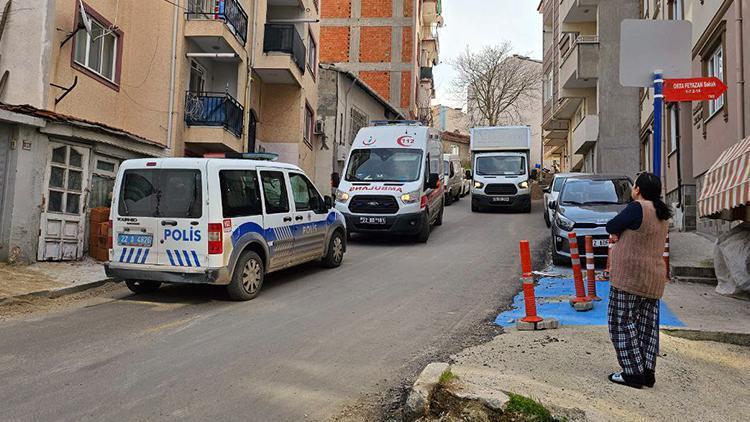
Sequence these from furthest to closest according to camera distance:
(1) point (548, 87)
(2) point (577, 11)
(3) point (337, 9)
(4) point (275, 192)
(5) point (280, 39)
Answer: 1. (3) point (337, 9)
2. (1) point (548, 87)
3. (2) point (577, 11)
4. (5) point (280, 39)
5. (4) point (275, 192)

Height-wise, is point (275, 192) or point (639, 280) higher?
point (275, 192)

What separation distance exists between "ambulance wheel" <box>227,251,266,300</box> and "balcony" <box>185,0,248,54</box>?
974cm

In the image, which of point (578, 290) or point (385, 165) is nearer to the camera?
point (578, 290)

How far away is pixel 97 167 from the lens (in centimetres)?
1098

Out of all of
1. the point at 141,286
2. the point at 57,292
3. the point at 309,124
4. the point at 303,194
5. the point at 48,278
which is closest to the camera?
the point at 57,292

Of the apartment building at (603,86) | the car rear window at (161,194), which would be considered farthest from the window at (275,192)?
the apartment building at (603,86)

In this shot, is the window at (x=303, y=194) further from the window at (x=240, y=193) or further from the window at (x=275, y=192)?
the window at (x=240, y=193)

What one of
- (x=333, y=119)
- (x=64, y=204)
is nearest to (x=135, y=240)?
(x=64, y=204)

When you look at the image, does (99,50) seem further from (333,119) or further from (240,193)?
(333,119)

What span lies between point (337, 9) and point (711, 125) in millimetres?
31529

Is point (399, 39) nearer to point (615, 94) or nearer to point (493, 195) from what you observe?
point (615, 94)

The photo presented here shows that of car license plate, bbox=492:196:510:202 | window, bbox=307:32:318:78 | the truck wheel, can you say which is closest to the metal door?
the truck wheel

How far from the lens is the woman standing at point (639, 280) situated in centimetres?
427

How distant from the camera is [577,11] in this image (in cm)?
2692
